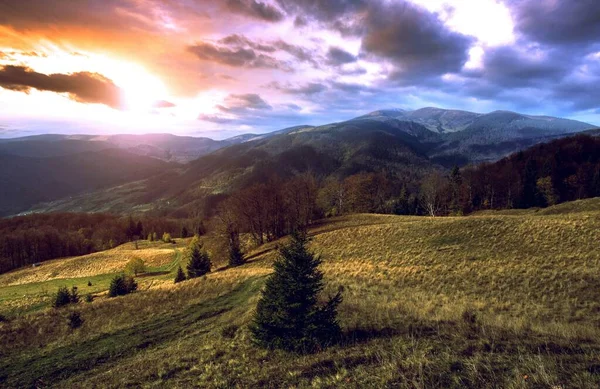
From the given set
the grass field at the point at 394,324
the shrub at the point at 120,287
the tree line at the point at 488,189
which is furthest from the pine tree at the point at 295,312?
the tree line at the point at 488,189

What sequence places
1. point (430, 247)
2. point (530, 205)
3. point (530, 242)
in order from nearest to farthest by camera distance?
point (530, 242)
point (430, 247)
point (530, 205)

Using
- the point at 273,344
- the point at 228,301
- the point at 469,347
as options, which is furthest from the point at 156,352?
the point at 469,347

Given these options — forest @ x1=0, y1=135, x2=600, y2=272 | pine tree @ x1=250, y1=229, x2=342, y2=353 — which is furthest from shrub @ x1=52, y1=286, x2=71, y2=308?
forest @ x1=0, y1=135, x2=600, y2=272

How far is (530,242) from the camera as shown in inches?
1184

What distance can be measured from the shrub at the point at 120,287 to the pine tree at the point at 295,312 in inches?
1214

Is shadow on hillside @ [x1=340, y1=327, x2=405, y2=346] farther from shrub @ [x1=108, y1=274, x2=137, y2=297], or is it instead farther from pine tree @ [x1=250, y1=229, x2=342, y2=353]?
shrub @ [x1=108, y1=274, x2=137, y2=297]

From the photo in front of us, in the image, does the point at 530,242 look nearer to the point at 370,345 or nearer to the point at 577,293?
the point at 577,293

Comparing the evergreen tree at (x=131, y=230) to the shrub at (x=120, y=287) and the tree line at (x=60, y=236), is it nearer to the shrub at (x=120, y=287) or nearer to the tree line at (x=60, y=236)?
the tree line at (x=60, y=236)

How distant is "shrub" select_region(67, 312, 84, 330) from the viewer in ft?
79.9

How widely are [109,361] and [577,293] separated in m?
29.3

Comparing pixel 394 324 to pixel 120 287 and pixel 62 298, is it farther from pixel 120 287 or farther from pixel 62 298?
pixel 62 298

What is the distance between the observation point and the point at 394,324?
14234 mm

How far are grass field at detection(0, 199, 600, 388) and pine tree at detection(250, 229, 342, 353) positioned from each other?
69 cm

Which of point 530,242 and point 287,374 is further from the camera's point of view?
point 530,242
